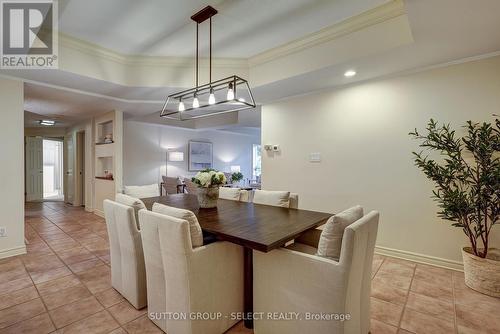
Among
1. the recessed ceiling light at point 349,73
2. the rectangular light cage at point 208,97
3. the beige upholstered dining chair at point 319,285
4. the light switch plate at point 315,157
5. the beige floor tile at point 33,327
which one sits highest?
the recessed ceiling light at point 349,73

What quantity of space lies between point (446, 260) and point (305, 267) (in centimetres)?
241

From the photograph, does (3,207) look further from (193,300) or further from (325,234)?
Result: (325,234)

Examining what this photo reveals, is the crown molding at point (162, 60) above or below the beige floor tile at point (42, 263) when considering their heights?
above

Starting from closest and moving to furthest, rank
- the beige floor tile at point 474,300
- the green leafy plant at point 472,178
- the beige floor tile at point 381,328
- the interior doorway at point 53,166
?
the beige floor tile at point 381,328 → the beige floor tile at point 474,300 → the green leafy plant at point 472,178 → the interior doorway at point 53,166

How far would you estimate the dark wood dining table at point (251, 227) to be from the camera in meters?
1.57

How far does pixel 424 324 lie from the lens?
185 centimetres

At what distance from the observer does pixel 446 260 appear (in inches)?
110

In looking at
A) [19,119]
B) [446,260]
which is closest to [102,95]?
[19,119]

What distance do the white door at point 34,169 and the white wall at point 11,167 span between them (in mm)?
5498

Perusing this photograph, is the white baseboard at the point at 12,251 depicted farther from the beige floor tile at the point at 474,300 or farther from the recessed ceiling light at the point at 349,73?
the beige floor tile at the point at 474,300

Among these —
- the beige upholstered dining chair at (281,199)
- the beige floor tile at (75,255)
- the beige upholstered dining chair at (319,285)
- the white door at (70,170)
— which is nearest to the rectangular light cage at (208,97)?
the beige upholstered dining chair at (281,199)

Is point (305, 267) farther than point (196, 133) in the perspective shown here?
No

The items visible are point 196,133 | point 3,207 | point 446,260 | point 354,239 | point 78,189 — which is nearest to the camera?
point 354,239

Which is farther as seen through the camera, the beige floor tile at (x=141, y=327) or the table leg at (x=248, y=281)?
the table leg at (x=248, y=281)
